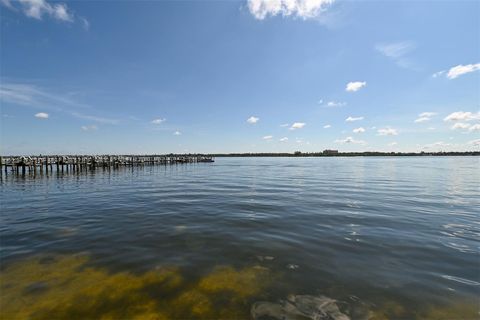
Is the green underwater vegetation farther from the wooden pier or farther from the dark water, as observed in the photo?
the wooden pier

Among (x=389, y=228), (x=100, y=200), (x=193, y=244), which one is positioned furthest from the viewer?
(x=100, y=200)

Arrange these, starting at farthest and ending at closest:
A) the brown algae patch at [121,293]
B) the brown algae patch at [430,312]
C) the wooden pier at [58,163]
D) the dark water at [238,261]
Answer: the wooden pier at [58,163] < the dark water at [238,261] < the brown algae patch at [121,293] < the brown algae patch at [430,312]

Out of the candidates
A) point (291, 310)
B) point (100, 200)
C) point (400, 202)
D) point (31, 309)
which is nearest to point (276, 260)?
point (291, 310)

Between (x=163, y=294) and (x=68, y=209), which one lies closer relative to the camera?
(x=163, y=294)

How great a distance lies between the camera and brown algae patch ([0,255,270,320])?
4.27m

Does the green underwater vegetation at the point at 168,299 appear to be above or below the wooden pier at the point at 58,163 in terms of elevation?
below

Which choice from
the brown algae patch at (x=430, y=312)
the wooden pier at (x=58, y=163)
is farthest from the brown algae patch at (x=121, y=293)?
the wooden pier at (x=58, y=163)

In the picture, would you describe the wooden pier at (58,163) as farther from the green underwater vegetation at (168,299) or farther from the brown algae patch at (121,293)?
the green underwater vegetation at (168,299)

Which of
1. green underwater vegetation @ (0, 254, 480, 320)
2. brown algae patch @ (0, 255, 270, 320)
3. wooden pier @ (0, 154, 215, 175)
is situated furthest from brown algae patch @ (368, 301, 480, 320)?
wooden pier @ (0, 154, 215, 175)

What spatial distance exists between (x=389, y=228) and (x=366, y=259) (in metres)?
3.58

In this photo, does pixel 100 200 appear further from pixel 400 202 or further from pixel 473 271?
pixel 400 202

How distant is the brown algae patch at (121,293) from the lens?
4270 mm

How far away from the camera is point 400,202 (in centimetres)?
1422

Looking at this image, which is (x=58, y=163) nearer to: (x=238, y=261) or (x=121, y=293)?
(x=121, y=293)
